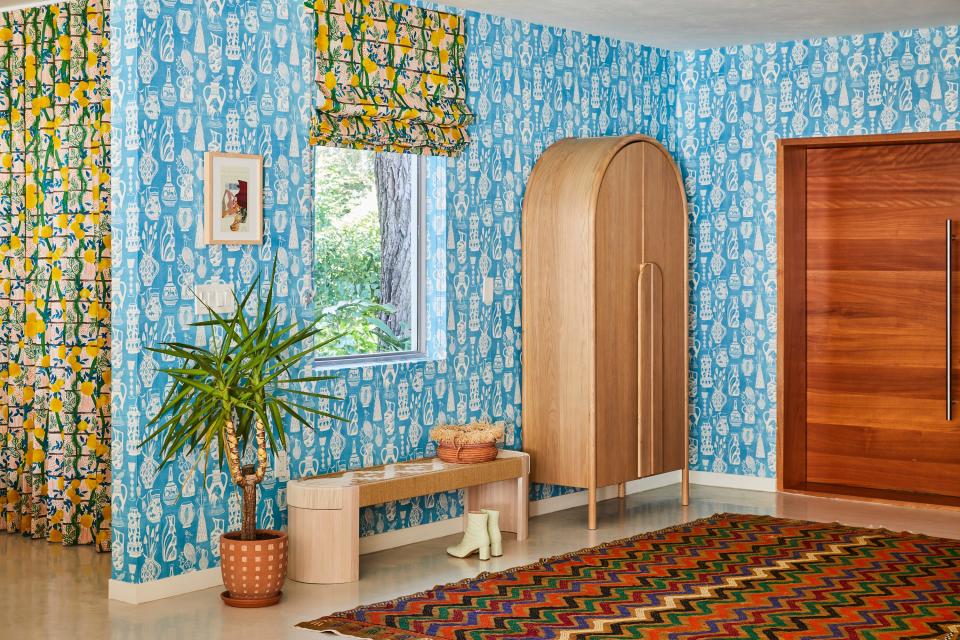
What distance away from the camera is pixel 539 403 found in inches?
255

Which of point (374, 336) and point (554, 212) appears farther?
point (554, 212)

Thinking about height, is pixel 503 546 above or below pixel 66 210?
below

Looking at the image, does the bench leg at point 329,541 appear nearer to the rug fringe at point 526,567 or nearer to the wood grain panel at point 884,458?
the rug fringe at point 526,567

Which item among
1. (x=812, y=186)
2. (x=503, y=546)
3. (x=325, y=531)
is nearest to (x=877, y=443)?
(x=812, y=186)

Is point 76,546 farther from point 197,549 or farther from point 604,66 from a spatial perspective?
point 604,66

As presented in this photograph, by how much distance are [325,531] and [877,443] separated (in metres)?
3.70

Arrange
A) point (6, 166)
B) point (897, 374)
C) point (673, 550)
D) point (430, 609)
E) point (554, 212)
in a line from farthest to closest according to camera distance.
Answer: point (897, 374) → point (554, 212) → point (6, 166) → point (673, 550) → point (430, 609)

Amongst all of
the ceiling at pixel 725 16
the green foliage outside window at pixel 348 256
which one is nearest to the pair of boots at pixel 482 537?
the green foliage outside window at pixel 348 256

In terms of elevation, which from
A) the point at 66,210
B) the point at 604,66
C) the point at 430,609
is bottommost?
the point at 430,609

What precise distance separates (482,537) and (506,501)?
0.57 metres

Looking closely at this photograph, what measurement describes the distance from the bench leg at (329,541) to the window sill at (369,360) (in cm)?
74

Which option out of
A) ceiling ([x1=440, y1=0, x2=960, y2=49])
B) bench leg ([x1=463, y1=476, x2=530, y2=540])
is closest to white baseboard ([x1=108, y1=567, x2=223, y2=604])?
bench leg ([x1=463, y1=476, x2=530, y2=540])

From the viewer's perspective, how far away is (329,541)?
5.09 metres

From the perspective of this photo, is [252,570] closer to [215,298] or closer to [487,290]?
[215,298]
